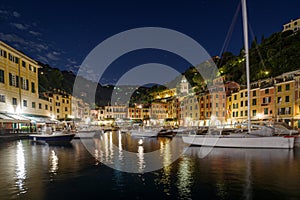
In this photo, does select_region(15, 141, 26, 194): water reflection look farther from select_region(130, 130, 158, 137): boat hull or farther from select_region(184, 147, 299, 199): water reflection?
Result: select_region(130, 130, 158, 137): boat hull

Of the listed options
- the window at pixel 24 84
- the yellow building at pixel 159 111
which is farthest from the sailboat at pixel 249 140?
the yellow building at pixel 159 111

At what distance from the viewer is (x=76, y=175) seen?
1234cm

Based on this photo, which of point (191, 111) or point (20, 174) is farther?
point (191, 111)

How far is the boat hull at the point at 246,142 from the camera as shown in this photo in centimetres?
2175

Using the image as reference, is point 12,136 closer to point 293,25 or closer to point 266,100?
point 266,100

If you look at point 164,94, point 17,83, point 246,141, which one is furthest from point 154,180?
point 164,94

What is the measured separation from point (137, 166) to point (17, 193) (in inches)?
287

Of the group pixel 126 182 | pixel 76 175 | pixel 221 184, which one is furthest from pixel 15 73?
pixel 221 184

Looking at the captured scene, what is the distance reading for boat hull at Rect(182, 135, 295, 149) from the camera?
71.4 ft

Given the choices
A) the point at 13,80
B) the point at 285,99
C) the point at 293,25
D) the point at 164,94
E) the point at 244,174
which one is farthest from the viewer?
the point at 164,94

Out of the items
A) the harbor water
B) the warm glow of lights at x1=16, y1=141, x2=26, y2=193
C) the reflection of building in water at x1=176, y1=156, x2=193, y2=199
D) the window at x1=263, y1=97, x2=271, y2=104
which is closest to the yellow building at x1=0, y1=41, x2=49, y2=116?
the warm glow of lights at x1=16, y1=141, x2=26, y2=193

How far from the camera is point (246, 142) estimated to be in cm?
2275

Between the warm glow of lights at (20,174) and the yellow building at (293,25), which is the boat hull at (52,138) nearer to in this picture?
the warm glow of lights at (20,174)

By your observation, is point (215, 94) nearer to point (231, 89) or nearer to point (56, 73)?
point (231, 89)
